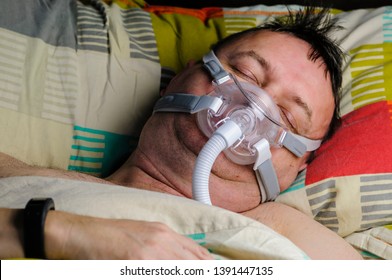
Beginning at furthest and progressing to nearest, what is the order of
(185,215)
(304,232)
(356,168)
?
(356,168) < (304,232) < (185,215)

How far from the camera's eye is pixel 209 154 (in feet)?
4.99

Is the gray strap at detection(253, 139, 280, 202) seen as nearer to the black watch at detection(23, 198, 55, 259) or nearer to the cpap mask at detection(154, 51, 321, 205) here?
→ the cpap mask at detection(154, 51, 321, 205)

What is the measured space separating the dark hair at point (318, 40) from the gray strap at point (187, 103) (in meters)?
0.24

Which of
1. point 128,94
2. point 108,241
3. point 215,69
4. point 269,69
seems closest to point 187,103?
point 215,69

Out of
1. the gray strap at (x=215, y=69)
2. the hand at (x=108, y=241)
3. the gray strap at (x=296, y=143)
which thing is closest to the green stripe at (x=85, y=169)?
the gray strap at (x=215, y=69)

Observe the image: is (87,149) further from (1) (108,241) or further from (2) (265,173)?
(1) (108,241)

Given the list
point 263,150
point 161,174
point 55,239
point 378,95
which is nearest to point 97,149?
point 161,174

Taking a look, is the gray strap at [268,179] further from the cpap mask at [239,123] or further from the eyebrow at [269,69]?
the eyebrow at [269,69]

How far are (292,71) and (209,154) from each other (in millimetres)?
397

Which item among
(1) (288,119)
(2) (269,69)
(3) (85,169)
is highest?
(2) (269,69)

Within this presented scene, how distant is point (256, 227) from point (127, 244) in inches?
11.1

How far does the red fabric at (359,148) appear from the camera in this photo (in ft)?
5.95

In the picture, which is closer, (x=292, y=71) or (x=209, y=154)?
(x=209, y=154)

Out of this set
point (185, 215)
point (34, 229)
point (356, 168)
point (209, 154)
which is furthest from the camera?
point (356, 168)
